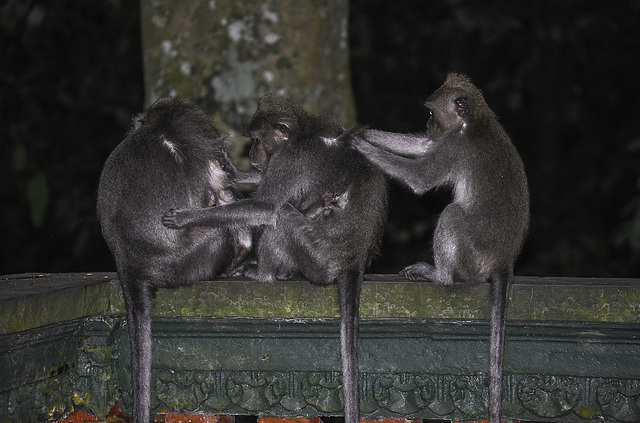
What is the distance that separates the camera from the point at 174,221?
3.49 m

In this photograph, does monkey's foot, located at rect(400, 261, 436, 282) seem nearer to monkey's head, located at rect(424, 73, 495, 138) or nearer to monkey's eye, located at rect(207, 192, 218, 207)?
monkey's head, located at rect(424, 73, 495, 138)

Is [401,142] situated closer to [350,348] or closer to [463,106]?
[463,106]

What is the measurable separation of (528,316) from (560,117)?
6.87 metres

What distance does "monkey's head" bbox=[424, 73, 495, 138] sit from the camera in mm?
4199

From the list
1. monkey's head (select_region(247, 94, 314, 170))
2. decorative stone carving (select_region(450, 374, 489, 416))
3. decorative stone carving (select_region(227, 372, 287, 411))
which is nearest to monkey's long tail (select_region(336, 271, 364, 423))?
decorative stone carving (select_region(227, 372, 287, 411))

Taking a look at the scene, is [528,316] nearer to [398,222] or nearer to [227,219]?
[227,219]

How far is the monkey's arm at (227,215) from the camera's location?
3498 millimetres

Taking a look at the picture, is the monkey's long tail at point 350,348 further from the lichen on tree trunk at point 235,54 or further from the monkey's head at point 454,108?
the lichen on tree trunk at point 235,54

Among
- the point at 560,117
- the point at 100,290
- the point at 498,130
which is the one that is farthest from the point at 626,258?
the point at 100,290

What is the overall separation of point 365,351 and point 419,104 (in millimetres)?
5981

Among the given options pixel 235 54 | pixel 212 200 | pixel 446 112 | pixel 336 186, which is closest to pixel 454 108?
pixel 446 112

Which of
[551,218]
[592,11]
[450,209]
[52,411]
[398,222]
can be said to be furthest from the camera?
[551,218]

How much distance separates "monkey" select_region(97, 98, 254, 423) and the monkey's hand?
0.04 m

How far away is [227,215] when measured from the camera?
11.9ft
